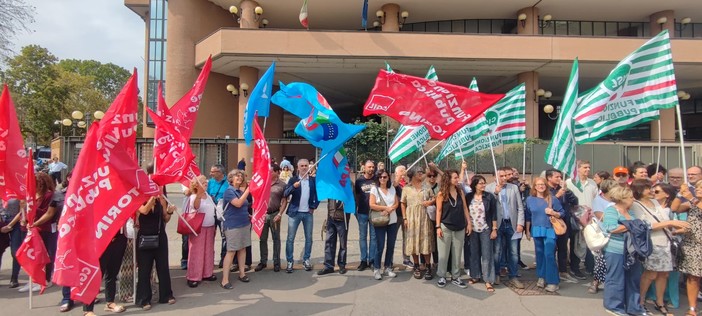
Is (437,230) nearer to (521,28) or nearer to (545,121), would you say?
(521,28)

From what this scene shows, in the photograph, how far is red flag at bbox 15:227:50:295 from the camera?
5113 millimetres

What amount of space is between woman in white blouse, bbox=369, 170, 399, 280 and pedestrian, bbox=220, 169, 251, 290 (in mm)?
1999

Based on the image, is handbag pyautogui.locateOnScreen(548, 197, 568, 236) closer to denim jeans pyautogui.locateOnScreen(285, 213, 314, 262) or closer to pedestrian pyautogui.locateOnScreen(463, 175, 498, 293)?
pedestrian pyautogui.locateOnScreen(463, 175, 498, 293)

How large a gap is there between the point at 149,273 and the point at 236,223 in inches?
52.9

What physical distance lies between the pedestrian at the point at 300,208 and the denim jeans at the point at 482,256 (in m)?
2.64

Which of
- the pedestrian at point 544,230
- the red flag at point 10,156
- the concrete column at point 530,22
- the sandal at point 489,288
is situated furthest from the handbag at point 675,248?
the concrete column at point 530,22

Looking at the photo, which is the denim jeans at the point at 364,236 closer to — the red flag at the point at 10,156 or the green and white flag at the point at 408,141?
the green and white flag at the point at 408,141

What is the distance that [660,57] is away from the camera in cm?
580

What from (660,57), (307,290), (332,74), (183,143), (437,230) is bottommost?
(307,290)

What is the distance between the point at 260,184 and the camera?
555 centimetres

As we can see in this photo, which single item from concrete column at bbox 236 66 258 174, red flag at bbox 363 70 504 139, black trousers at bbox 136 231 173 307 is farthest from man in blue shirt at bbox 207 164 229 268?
concrete column at bbox 236 66 258 174

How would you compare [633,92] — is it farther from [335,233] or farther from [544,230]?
Answer: [335,233]

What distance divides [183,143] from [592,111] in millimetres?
5983

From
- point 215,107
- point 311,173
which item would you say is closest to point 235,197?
point 311,173
